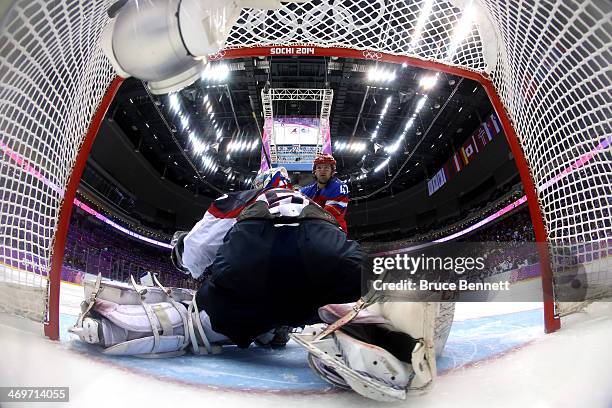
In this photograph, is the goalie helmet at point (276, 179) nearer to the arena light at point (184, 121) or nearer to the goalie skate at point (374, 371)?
the goalie skate at point (374, 371)

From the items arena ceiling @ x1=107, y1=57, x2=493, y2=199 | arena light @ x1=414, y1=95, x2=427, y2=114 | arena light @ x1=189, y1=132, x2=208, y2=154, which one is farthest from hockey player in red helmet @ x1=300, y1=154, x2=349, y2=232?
arena light @ x1=414, y1=95, x2=427, y2=114

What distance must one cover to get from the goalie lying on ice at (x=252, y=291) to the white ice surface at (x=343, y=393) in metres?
0.12

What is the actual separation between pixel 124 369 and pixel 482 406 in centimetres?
68

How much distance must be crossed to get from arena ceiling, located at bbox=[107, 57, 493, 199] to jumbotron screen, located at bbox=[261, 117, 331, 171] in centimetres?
32

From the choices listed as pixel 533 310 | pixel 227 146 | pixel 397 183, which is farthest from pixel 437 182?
pixel 533 310

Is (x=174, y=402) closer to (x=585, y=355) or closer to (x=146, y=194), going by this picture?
(x=585, y=355)

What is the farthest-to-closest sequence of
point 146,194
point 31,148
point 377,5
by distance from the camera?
point 146,194, point 377,5, point 31,148

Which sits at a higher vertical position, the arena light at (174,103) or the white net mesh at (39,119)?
the arena light at (174,103)

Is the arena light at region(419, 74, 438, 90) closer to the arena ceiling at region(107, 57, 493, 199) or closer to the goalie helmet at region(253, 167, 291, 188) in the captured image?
the arena ceiling at region(107, 57, 493, 199)

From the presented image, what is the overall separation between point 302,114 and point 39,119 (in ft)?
14.9

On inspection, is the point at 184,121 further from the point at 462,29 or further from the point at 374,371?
the point at 374,371

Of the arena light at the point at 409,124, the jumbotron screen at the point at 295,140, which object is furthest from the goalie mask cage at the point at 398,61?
the arena light at the point at 409,124

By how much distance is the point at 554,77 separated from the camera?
0.95 metres

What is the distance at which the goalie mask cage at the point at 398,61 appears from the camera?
0.69m
